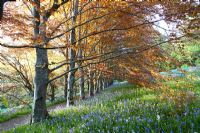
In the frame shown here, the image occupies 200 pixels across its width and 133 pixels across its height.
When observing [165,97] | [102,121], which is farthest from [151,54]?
[102,121]

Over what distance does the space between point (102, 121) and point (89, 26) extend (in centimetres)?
1096

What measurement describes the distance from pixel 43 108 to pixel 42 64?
1.41 metres

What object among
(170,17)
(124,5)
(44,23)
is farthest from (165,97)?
(44,23)

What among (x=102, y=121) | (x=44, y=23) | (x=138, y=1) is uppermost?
(x=138, y=1)

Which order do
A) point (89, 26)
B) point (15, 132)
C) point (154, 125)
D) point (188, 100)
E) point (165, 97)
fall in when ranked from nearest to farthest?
point (154, 125) < point (188, 100) < point (15, 132) < point (165, 97) < point (89, 26)

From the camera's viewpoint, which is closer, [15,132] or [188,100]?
[188,100]

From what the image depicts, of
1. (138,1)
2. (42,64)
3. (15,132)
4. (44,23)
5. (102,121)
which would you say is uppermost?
(138,1)

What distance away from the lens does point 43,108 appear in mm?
8781

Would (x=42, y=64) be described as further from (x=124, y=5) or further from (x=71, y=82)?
(x=71, y=82)

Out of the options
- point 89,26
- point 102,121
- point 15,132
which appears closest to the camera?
point 102,121

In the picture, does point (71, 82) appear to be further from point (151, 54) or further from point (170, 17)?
point (170, 17)

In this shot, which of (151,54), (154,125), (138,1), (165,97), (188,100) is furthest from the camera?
(151,54)

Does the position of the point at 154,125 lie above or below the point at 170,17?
below

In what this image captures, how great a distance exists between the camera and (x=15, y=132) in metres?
7.45
